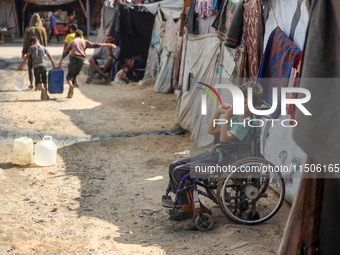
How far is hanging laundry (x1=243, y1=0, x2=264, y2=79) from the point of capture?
542cm

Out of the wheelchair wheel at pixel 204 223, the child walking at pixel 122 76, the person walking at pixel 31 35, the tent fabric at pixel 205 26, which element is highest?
the tent fabric at pixel 205 26

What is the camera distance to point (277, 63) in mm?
4695

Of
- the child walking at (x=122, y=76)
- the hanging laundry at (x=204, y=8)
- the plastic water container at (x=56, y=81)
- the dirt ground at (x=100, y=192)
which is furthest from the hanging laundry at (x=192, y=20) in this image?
the child walking at (x=122, y=76)

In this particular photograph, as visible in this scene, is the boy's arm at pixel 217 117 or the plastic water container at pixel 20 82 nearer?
the boy's arm at pixel 217 117

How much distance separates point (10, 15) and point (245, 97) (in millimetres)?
23609

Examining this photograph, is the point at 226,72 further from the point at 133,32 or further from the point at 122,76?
the point at 133,32

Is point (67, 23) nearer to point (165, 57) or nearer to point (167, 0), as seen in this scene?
point (167, 0)

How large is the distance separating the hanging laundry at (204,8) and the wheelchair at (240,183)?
11.9 feet

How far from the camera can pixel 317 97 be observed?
181cm

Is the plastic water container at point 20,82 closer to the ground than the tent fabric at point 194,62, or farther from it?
closer to the ground

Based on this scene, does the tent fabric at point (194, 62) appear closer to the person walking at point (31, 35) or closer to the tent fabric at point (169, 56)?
the tent fabric at point (169, 56)

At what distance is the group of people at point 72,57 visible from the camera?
11445mm

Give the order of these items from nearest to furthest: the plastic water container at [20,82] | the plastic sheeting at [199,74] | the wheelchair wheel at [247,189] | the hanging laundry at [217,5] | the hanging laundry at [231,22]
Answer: the wheelchair wheel at [247,189], the hanging laundry at [231,22], the hanging laundry at [217,5], the plastic sheeting at [199,74], the plastic water container at [20,82]

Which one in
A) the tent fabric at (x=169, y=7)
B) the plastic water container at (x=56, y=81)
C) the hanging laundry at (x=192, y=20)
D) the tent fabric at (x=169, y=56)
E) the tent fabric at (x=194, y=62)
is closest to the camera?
the tent fabric at (x=194, y=62)
